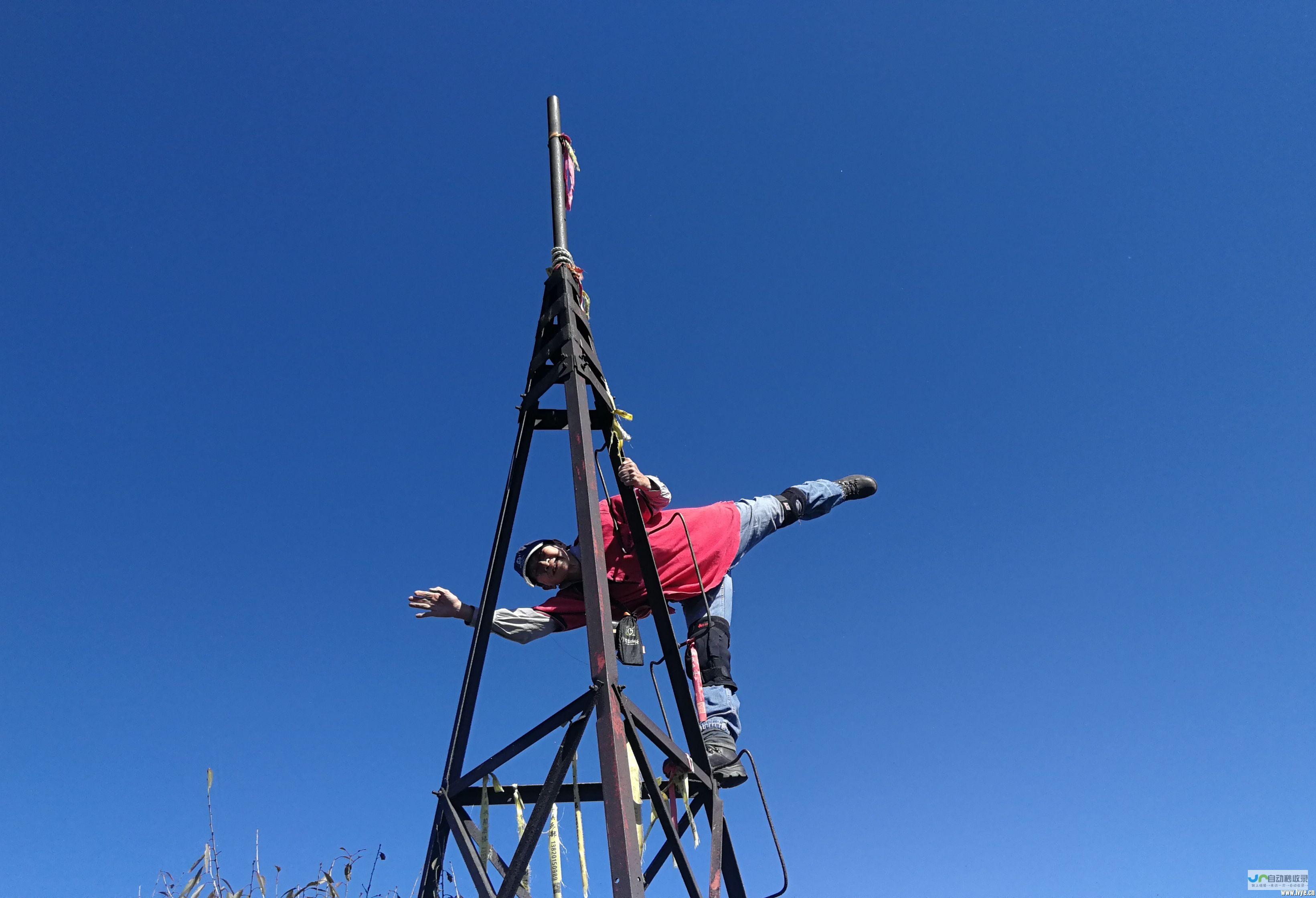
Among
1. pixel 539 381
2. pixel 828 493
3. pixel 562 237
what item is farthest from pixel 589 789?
pixel 562 237

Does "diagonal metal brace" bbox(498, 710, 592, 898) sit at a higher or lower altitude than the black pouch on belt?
lower

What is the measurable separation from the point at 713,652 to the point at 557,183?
10.3ft

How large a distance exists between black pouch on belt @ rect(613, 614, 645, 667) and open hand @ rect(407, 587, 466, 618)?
3.11 feet

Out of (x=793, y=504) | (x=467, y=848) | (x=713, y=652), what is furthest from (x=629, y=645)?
(x=793, y=504)

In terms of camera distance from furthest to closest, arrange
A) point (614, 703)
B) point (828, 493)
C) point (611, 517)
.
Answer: point (828, 493)
point (611, 517)
point (614, 703)

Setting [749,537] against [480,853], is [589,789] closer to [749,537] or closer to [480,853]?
[480,853]

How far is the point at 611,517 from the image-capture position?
555 centimetres

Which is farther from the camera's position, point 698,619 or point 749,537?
point 749,537

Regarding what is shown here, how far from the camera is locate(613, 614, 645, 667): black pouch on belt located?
502 centimetres

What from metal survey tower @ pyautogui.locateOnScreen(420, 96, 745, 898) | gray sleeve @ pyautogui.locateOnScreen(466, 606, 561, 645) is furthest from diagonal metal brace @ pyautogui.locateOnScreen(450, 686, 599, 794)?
gray sleeve @ pyautogui.locateOnScreen(466, 606, 561, 645)

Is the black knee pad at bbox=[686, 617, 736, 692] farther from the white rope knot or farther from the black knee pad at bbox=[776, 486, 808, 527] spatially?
the white rope knot

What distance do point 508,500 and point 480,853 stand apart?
184 centimetres

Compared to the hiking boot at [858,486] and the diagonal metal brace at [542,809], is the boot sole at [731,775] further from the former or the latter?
the hiking boot at [858,486]

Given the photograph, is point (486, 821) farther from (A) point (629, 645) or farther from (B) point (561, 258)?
(B) point (561, 258)
